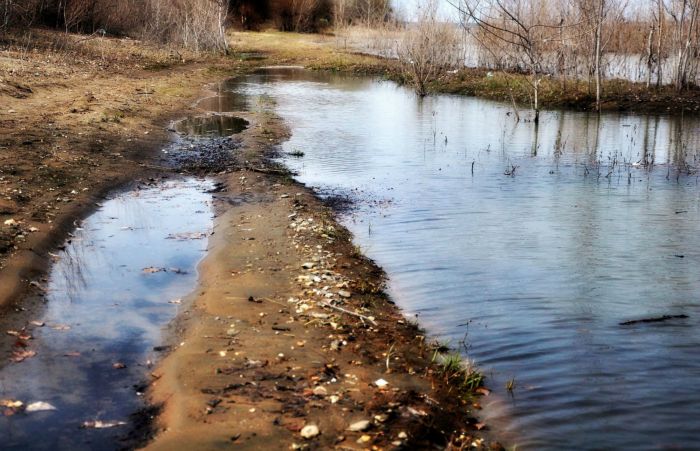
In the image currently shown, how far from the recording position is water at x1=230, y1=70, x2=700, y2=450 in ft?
19.9

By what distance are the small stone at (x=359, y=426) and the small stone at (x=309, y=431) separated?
248mm

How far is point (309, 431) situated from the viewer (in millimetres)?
5031

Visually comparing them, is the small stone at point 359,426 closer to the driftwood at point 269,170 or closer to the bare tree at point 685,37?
the driftwood at point 269,170

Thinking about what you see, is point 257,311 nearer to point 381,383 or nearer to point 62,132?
point 381,383

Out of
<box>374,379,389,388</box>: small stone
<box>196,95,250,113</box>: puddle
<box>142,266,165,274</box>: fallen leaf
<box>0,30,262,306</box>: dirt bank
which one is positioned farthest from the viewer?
<box>196,95,250,113</box>: puddle

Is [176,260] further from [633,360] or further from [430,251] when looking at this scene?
[633,360]

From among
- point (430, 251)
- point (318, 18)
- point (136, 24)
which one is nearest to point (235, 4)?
point (318, 18)

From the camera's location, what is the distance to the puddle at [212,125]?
20.2 m

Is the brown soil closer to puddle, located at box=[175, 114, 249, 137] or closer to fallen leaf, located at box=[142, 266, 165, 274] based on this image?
fallen leaf, located at box=[142, 266, 165, 274]

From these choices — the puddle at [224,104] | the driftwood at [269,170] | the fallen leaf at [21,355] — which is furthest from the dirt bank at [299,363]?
the puddle at [224,104]

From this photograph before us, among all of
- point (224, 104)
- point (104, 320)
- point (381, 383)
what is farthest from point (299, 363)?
point (224, 104)

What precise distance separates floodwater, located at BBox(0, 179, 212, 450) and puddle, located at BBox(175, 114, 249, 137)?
7979 millimetres

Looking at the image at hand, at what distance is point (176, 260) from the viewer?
31.6ft

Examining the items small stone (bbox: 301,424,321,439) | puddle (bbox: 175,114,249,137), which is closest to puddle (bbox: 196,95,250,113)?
puddle (bbox: 175,114,249,137)
